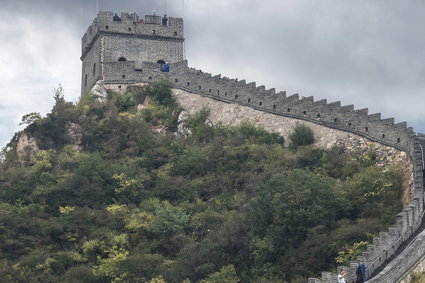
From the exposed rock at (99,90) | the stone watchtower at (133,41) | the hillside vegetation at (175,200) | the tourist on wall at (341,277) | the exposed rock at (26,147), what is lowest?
the tourist on wall at (341,277)

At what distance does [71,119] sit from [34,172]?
5391mm

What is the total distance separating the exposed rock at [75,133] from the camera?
55625 mm

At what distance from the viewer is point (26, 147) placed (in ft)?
180

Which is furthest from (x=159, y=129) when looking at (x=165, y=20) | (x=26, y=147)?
(x=165, y=20)

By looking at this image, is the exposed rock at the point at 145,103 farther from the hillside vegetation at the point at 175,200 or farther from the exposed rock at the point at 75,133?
the exposed rock at the point at 75,133

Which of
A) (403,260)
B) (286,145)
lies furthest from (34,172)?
(403,260)

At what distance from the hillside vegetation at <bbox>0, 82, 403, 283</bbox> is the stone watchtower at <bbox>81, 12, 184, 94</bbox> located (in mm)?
3983

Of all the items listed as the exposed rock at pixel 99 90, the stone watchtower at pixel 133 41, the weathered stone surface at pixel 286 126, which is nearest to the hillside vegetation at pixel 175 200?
the weathered stone surface at pixel 286 126

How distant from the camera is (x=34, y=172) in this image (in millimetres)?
52031

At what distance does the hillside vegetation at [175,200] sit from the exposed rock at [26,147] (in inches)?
8.6

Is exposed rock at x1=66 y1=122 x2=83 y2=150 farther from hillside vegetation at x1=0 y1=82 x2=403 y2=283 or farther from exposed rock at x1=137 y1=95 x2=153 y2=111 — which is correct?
exposed rock at x1=137 y1=95 x2=153 y2=111

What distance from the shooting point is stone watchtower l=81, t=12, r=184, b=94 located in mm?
63125

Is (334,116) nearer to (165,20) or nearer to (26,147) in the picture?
(26,147)

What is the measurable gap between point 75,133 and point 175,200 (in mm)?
8656
